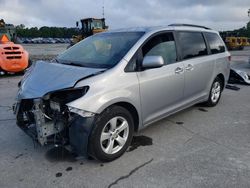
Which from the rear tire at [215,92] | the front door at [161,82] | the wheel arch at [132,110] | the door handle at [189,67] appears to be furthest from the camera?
the rear tire at [215,92]

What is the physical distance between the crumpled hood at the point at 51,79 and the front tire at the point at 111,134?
556 mm

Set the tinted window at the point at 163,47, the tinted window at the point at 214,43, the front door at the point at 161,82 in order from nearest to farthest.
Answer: the front door at the point at 161,82
the tinted window at the point at 163,47
the tinted window at the point at 214,43

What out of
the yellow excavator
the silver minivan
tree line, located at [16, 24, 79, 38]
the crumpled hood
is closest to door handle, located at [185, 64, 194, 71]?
the silver minivan

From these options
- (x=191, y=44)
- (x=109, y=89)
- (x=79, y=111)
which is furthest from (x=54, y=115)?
(x=191, y=44)

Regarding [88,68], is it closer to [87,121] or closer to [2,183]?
[87,121]

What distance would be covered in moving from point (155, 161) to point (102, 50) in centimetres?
187

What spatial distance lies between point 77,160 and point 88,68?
1.26m

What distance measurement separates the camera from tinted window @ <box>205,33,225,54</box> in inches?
207

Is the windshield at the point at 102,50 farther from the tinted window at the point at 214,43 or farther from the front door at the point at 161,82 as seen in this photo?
the tinted window at the point at 214,43

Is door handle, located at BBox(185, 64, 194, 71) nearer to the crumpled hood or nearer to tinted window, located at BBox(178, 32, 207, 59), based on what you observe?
tinted window, located at BBox(178, 32, 207, 59)

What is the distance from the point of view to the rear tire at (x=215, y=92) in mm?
5457

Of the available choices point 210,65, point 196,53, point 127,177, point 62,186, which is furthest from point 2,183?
point 210,65

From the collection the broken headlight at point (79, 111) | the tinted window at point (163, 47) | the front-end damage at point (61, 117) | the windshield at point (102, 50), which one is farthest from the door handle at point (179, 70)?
the broken headlight at point (79, 111)

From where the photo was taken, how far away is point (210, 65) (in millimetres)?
5055
